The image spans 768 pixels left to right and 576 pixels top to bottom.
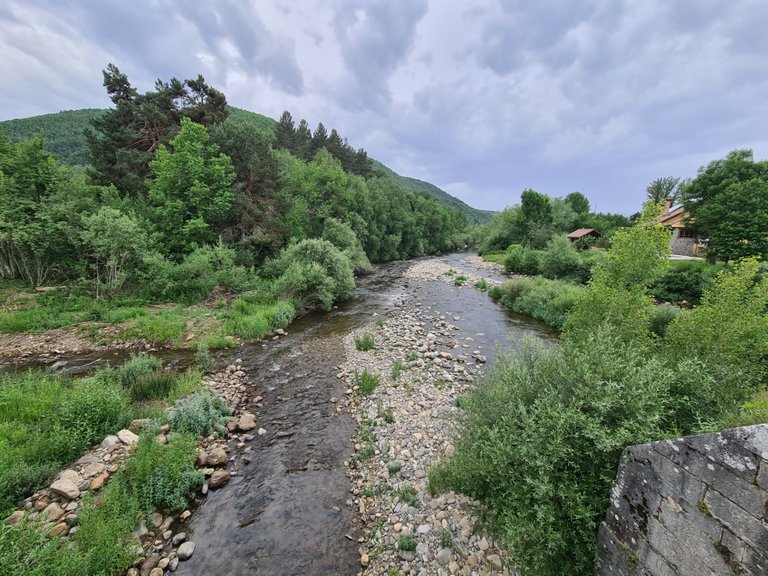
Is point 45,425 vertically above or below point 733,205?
below

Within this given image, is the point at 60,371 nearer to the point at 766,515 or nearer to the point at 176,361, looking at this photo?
the point at 176,361

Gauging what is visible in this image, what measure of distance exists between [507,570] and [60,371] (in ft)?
48.3

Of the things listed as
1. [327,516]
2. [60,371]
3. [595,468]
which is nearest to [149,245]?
[60,371]

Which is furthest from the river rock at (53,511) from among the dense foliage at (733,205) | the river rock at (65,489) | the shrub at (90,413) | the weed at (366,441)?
the dense foliage at (733,205)

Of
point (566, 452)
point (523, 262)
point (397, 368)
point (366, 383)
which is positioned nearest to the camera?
point (566, 452)

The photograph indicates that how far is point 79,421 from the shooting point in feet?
22.8

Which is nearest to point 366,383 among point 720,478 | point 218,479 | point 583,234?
point 218,479

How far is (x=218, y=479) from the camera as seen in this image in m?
6.65

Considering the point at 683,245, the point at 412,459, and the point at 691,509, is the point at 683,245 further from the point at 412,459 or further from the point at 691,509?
the point at 691,509

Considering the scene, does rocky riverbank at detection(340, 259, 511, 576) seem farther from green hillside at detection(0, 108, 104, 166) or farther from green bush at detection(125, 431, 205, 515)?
green hillside at detection(0, 108, 104, 166)

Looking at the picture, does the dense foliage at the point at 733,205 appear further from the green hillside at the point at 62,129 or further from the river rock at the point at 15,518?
the green hillside at the point at 62,129

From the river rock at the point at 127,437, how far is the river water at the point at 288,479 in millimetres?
2230

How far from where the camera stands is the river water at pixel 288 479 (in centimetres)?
527

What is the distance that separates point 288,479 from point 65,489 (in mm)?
4016
